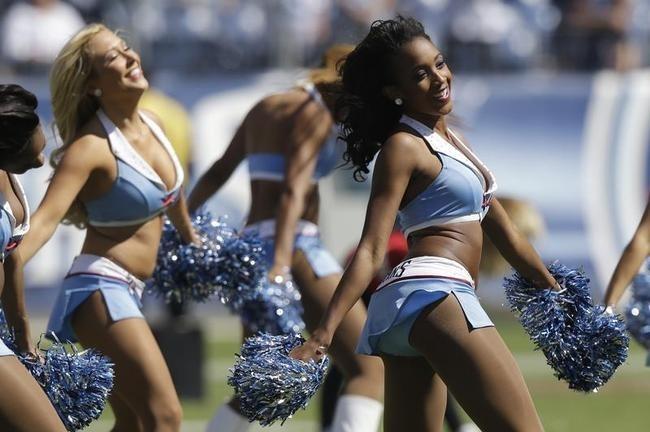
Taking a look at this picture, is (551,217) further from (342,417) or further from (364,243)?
(364,243)

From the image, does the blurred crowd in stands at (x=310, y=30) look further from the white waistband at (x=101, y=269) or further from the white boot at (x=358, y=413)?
the white waistband at (x=101, y=269)

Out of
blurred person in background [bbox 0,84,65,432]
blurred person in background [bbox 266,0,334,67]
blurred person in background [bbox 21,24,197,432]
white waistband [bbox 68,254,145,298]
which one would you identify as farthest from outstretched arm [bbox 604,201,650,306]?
blurred person in background [bbox 266,0,334,67]

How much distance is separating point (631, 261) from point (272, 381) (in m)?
1.72

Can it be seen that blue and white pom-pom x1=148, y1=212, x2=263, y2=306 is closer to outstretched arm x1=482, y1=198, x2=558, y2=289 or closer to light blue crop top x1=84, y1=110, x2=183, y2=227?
light blue crop top x1=84, y1=110, x2=183, y2=227

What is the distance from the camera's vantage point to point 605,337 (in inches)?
177

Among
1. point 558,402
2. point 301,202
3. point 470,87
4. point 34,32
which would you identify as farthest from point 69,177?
point 34,32

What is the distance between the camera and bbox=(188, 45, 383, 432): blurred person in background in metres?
5.66

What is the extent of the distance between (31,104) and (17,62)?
8.93 m

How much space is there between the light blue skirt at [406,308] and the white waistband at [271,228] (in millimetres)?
1743

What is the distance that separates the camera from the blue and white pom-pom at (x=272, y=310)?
5758 mm

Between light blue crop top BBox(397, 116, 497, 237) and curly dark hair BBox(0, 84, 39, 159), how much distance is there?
114 cm

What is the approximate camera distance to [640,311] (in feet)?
17.3

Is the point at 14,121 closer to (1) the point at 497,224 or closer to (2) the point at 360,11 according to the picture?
(1) the point at 497,224

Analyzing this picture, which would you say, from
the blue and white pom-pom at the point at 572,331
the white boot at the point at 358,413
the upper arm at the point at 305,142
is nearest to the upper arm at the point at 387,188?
the blue and white pom-pom at the point at 572,331
